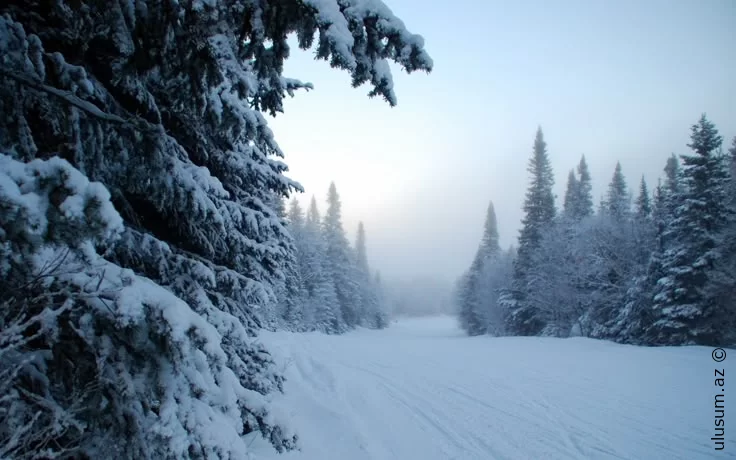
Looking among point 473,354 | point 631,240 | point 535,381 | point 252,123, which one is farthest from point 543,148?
point 252,123

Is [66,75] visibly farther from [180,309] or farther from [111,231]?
[180,309]

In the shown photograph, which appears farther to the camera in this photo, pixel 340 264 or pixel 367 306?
pixel 367 306

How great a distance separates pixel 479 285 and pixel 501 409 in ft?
119

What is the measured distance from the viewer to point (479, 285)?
42.1 m

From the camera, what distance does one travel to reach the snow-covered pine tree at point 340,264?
42094 mm

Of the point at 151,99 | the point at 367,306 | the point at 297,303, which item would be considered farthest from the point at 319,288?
the point at 151,99

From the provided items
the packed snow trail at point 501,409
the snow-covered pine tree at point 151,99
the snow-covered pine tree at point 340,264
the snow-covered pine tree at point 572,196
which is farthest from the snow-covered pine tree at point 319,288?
the snow-covered pine tree at point 151,99

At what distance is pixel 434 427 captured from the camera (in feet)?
21.4

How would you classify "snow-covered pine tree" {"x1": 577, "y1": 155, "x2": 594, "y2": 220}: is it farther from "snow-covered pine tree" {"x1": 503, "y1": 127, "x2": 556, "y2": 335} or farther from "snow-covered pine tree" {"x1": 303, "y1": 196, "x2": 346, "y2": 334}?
"snow-covered pine tree" {"x1": 303, "y1": 196, "x2": 346, "y2": 334}

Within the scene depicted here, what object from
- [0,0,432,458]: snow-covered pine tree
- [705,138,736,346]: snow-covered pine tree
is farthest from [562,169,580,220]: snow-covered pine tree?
[0,0,432,458]: snow-covered pine tree

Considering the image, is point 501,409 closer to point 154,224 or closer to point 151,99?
point 154,224

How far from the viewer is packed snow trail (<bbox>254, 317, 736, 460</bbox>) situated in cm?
564

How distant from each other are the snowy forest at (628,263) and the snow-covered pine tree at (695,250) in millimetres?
50

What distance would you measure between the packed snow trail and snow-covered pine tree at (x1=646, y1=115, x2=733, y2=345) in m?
6.88
